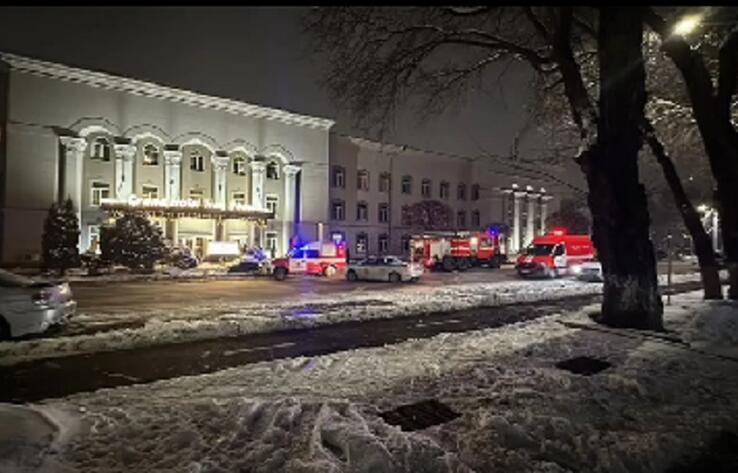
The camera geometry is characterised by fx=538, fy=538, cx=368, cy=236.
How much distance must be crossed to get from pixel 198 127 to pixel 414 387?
43328mm

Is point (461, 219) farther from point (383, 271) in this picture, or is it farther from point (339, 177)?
point (383, 271)

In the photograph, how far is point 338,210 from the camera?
A: 57.4 m

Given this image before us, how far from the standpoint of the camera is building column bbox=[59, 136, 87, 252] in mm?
39438

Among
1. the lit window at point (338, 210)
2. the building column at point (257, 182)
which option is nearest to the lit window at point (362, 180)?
the lit window at point (338, 210)

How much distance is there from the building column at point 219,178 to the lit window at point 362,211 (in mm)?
16242

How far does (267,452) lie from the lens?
482 centimetres

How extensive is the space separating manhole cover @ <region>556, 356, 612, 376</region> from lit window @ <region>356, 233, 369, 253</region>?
49510mm

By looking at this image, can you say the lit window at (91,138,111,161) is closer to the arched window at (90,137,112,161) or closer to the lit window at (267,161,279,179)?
the arched window at (90,137,112,161)

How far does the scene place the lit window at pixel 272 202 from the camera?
166 feet

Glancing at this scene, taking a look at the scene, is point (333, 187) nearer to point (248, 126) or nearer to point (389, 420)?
point (248, 126)

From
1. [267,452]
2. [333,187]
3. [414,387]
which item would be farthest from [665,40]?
[333,187]

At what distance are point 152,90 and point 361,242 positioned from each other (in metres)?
25.8

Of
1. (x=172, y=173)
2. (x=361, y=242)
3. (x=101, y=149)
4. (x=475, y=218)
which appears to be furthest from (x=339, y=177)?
(x=101, y=149)

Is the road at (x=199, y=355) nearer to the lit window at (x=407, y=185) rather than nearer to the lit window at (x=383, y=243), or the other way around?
the lit window at (x=383, y=243)
